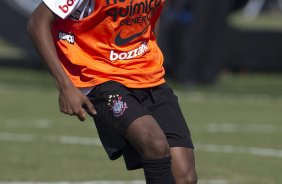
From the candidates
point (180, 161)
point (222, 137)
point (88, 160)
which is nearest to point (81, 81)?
point (180, 161)

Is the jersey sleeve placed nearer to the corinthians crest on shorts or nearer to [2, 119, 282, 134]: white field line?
the corinthians crest on shorts

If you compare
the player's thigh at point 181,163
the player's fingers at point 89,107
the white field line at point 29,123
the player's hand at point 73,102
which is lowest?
the white field line at point 29,123

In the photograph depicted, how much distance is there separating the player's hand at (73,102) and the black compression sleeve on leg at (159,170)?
22.3 inches

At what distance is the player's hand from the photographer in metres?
6.59

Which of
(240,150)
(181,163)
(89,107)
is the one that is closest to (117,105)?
(89,107)

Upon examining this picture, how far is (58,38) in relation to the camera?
712 centimetres

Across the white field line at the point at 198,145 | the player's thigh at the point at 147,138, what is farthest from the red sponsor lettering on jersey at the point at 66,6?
the white field line at the point at 198,145

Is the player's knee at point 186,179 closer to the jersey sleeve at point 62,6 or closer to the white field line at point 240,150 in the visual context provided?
the jersey sleeve at point 62,6

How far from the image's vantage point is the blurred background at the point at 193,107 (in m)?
10.9

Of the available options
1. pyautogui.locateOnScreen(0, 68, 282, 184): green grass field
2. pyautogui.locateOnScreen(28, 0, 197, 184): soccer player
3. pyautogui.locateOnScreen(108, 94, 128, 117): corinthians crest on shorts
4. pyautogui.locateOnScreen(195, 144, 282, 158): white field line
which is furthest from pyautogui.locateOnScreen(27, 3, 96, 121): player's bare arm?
pyautogui.locateOnScreen(195, 144, 282, 158): white field line

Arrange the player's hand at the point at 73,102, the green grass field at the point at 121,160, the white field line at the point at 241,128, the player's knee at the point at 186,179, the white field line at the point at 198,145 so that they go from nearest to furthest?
the player's hand at the point at 73,102 < the player's knee at the point at 186,179 < the green grass field at the point at 121,160 < the white field line at the point at 198,145 < the white field line at the point at 241,128

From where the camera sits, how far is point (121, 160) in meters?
11.7

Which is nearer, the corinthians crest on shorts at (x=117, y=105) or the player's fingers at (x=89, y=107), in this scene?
the player's fingers at (x=89, y=107)

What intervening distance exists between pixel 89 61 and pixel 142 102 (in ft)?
1.51
